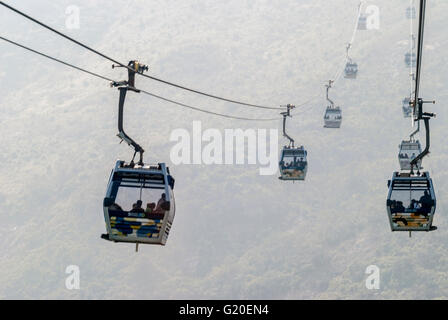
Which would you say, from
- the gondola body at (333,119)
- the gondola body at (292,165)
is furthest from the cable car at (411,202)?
the gondola body at (333,119)

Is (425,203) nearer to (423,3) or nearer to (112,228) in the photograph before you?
(112,228)

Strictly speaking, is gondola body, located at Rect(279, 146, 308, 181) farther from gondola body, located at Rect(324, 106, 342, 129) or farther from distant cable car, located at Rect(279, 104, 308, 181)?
gondola body, located at Rect(324, 106, 342, 129)

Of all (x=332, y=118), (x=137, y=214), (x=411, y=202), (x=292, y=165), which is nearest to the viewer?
(x=137, y=214)

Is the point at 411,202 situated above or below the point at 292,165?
below

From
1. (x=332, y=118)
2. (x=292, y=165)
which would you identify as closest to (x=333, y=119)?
(x=332, y=118)

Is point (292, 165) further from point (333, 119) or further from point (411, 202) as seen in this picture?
point (333, 119)

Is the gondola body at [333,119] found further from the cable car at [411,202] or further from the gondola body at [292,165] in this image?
the cable car at [411,202]
